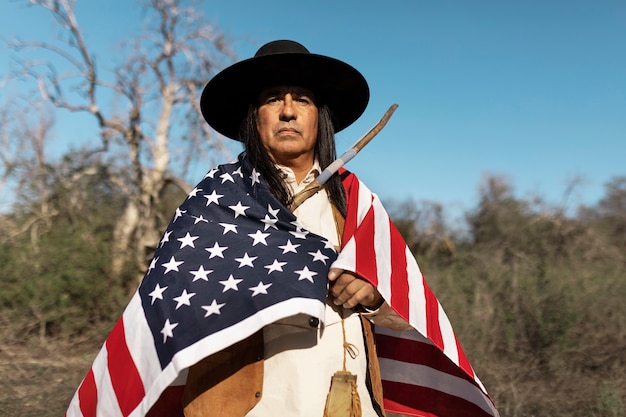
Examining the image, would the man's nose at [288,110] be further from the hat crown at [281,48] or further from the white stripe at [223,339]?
the white stripe at [223,339]

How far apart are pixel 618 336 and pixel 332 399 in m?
5.85

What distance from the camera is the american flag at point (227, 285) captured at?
173cm

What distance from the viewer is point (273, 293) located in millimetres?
1770

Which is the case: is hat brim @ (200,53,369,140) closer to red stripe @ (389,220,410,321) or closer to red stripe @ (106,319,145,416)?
red stripe @ (389,220,410,321)

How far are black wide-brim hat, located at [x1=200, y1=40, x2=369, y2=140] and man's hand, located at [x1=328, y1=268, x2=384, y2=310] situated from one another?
101 cm

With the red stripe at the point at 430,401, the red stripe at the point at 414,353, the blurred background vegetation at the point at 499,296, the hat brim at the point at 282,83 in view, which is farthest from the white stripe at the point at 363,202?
the blurred background vegetation at the point at 499,296

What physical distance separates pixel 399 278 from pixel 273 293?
0.58 m

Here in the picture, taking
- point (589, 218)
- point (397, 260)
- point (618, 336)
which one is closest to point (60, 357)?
point (397, 260)

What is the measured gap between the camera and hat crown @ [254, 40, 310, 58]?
234cm

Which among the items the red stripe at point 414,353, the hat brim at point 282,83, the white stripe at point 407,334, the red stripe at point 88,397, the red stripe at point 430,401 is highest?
the hat brim at point 282,83

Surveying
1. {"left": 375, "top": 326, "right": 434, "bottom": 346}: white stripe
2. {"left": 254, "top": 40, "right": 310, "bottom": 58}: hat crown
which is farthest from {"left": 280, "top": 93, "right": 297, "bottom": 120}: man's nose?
{"left": 375, "top": 326, "right": 434, "bottom": 346}: white stripe

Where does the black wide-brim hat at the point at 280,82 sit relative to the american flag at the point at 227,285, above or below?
above

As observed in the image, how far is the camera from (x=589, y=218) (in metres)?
10.6

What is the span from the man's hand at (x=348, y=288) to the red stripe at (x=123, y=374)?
76 cm
